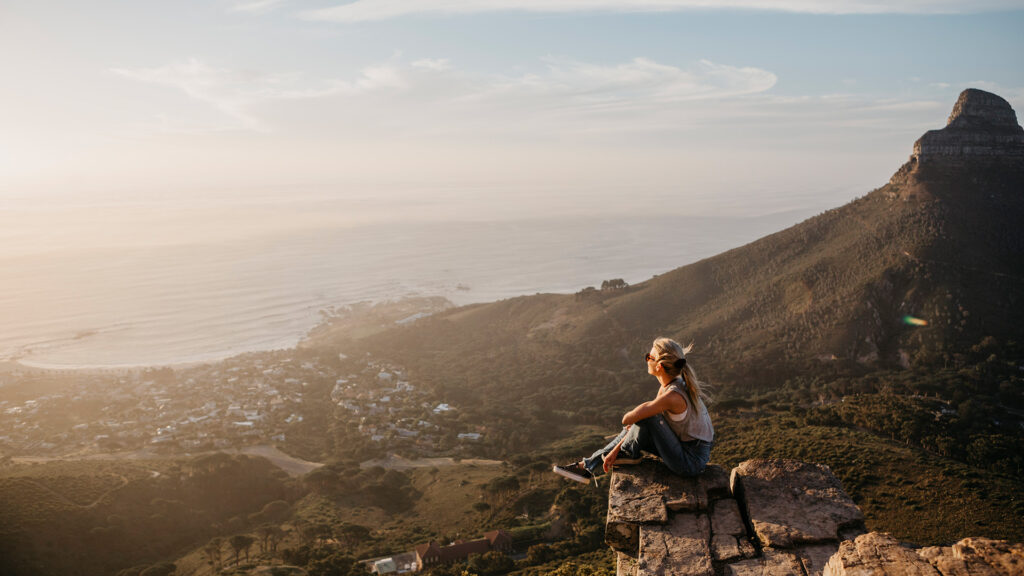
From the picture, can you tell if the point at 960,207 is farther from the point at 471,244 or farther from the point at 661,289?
the point at 471,244

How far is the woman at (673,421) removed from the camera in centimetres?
522

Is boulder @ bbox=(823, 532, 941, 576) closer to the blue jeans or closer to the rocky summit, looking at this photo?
the blue jeans

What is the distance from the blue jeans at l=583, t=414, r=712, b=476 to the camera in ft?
17.4

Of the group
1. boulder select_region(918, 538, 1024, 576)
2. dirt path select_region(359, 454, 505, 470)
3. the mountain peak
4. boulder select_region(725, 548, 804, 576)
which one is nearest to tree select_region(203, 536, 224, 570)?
dirt path select_region(359, 454, 505, 470)

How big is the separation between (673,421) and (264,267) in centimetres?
11761

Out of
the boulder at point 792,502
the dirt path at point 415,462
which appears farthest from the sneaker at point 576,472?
the dirt path at point 415,462

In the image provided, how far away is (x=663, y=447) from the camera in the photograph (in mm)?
5363

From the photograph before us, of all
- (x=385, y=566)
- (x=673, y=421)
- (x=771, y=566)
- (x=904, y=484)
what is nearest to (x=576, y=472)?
(x=673, y=421)

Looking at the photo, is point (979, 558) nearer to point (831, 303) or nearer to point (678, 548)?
point (678, 548)

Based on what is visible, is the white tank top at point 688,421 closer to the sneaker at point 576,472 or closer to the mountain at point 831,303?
the sneaker at point 576,472

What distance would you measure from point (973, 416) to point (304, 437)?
1407 inches

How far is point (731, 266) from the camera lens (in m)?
49.9

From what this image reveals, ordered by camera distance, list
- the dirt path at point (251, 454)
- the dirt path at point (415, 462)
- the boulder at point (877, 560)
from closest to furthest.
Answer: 1. the boulder at point (877, 560)
2. the dirt path at point (415, 462)
3. the dirt path at point (251, 454)

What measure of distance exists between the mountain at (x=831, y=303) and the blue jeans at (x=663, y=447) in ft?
107
